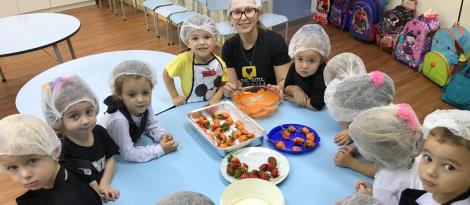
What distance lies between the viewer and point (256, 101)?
2039 mm

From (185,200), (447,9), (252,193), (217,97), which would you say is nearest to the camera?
(185,200)

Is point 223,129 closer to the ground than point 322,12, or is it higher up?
higher up

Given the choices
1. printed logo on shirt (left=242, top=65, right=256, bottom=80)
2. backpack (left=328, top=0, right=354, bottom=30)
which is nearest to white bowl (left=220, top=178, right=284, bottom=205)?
printed logo on shirt (left=242, top=65, right=256, bottom=80)

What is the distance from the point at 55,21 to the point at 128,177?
8.86 ft

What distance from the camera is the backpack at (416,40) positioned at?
148 inches

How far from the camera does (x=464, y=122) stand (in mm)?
1061

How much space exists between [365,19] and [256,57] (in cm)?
264

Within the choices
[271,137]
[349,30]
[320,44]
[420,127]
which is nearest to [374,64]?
[349,30]

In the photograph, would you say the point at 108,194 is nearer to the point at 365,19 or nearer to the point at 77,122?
the point at 77,122

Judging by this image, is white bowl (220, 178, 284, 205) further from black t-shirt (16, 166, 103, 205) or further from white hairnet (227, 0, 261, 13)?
white hairnet (227, 0, 261, 13)

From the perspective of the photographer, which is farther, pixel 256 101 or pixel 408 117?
pixel 256 101

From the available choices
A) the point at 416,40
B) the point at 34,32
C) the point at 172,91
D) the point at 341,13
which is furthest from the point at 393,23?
the point at 34,32

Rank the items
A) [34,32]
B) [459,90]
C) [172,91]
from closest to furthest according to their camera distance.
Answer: [172,91], [459,90], [34,32]

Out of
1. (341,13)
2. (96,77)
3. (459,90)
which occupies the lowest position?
(459,90)
